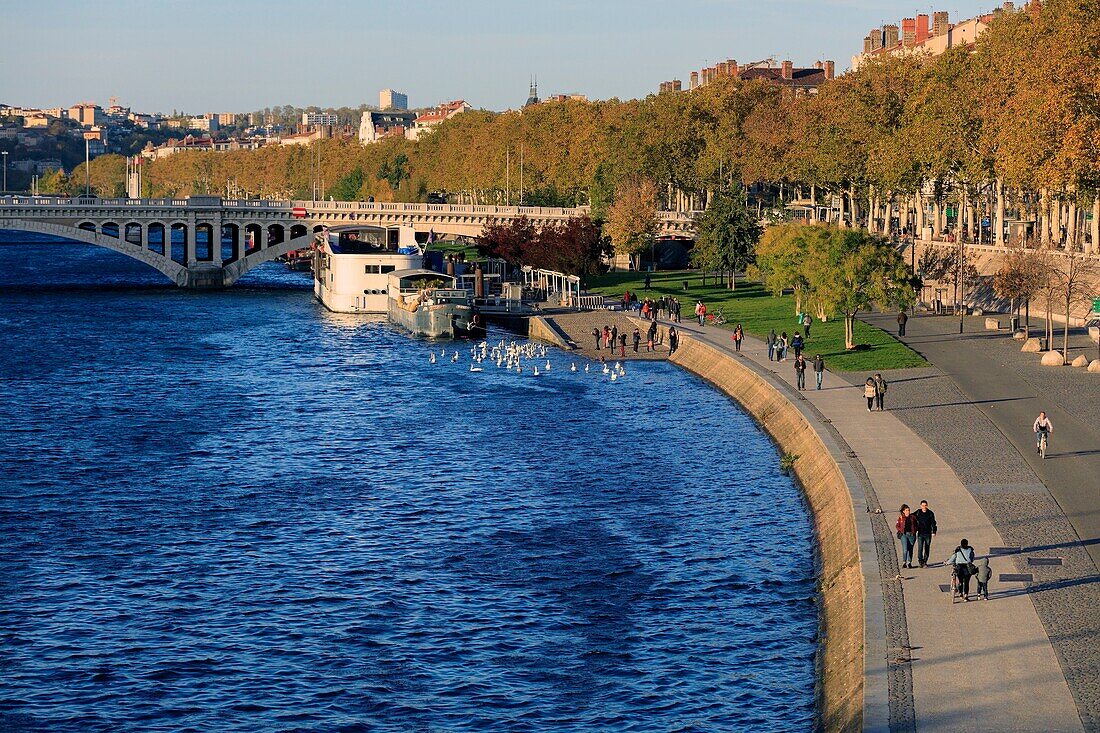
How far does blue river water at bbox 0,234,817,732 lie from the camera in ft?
128

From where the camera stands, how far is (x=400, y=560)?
50969 millimetres

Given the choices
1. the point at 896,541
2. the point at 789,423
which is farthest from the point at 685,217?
the point at 896,541

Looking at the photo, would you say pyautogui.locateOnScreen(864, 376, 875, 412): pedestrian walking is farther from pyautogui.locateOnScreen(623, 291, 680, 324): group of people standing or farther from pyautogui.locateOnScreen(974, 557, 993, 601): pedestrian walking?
pyautogui.locateOnScreen(623, 291, 680, 324): group of people standing

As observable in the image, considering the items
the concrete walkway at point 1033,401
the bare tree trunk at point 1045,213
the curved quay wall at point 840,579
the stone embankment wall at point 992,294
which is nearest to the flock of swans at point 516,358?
the concrete walkway at point 1033,401

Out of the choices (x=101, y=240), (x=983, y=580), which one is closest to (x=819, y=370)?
(x=983, y=580)

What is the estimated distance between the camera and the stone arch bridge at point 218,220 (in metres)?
161

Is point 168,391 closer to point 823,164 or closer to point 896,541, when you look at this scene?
point 896,541

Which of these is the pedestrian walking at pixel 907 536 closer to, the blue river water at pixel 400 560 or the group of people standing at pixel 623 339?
the blue river water at pixel 400 560

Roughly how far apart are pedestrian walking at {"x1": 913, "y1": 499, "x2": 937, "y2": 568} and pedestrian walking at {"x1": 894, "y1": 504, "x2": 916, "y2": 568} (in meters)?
0.14

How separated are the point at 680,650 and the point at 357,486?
23473 mm

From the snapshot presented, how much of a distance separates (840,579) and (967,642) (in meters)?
8.47

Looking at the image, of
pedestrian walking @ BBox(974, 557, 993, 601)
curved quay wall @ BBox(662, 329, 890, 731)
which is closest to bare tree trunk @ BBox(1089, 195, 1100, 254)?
curved quay wall @ BBox(662, 329, 890, 731)

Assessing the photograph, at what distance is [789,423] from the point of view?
67.6m

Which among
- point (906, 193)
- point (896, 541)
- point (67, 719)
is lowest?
point (67, 719)
